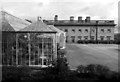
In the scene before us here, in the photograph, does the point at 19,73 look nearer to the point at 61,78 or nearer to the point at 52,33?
the point at 61,78

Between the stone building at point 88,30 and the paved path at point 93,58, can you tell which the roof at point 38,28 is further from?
the stone building at point 88,30

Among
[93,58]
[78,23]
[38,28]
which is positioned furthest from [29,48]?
[78,23]

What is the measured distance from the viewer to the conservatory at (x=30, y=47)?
13562mm

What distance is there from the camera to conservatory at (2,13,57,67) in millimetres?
13562

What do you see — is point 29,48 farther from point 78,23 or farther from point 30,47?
point 78,23

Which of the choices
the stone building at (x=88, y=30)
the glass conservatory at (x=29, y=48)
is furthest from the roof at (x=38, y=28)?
the stone building at (x=88, y=30)

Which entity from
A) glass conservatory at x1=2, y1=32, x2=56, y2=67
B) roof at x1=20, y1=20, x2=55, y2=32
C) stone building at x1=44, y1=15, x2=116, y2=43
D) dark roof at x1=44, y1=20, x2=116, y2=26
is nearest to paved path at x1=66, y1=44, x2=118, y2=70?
glass conservatory at x1=2, y1=32, x2=56, y2=67

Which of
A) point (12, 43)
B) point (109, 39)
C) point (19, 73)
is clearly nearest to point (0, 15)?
point (12, 43)

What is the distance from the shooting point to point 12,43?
538 inches

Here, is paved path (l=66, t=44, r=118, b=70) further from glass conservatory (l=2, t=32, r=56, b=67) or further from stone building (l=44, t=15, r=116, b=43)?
stone building (l=44, t=15, r=116, b=43)

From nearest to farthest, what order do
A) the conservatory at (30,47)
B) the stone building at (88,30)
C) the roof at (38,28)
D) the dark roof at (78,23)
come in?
the conservatory at (30,47) → the roof at (38,28) → the stone building at (88,30) → the dark roof at (78,23)

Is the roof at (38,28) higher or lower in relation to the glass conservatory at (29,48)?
higher

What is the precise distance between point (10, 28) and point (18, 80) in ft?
21.1

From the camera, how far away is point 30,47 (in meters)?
13.8
